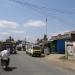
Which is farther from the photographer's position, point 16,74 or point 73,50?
point 73,50

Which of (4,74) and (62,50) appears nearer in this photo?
(4,74)

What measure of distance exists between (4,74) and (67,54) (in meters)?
23.4

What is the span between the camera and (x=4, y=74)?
19984mm

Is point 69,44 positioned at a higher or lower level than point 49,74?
higher

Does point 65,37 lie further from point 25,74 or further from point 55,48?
point 25,74

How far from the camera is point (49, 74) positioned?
65.0 feet

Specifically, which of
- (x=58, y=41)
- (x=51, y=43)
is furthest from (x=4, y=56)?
(x=51, y=43)

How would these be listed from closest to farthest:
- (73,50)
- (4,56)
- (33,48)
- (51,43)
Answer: (4,56) < (73,50) < (33,48) < (51,43)

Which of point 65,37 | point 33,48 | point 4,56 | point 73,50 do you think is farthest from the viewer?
point 65,37

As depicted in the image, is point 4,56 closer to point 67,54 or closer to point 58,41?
point 67,54

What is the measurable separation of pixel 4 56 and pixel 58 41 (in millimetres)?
42726

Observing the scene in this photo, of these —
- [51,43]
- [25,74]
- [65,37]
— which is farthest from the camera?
[51,43]

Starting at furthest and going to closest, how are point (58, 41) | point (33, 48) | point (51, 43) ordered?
point (51, 43)
point (58, 41)
point (33, 48)

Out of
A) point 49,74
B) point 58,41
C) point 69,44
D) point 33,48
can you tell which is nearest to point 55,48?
point 58,41
